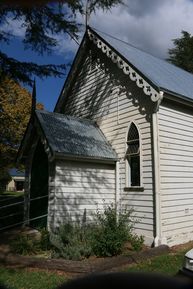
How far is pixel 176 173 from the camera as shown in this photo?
43.0 feet

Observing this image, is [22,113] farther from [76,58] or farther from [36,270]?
[36,270]

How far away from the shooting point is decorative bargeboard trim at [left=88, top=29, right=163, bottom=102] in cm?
1240

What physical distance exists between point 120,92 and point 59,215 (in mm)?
5487

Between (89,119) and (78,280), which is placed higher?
(89,119)

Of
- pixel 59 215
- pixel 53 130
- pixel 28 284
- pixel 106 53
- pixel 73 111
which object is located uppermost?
pixel 106 53

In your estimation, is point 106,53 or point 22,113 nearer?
point 106,53

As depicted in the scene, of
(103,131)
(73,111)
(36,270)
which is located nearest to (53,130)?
(103,131)

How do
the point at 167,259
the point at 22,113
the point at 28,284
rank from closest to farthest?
1. the point at 28,284
2. the point at 167,259
3. the point at 22,113

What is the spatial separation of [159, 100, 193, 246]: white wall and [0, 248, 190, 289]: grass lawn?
2.13 m

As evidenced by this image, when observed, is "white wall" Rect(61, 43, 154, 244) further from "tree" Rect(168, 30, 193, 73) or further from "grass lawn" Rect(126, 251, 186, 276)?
"tree" Rect(168, 30, 193, 73)

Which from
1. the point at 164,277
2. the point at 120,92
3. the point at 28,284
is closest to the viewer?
the point at 164,277

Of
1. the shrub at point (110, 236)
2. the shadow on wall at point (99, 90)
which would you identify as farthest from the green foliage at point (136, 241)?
the shadow on wall at point (99, 90)

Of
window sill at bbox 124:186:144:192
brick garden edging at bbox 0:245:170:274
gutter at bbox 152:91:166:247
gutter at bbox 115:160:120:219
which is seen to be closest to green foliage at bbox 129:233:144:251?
gutter at bbox 152:91:166:247

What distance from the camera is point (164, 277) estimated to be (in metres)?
1.18
